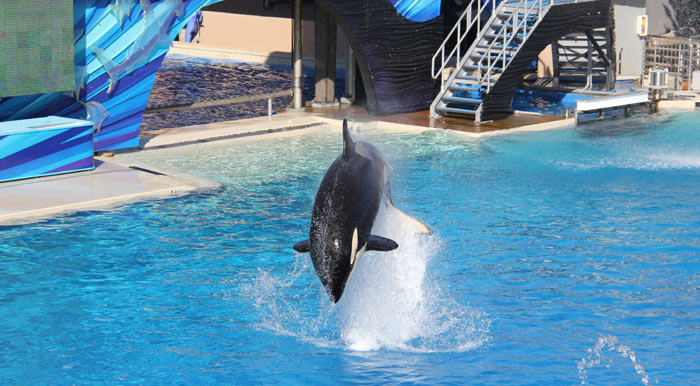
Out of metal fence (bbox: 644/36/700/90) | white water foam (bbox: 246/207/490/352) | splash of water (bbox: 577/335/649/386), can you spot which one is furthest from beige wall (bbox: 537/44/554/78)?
splash of water (bbox: 577/335/649/386)

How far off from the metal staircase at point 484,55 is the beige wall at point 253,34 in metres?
12.9

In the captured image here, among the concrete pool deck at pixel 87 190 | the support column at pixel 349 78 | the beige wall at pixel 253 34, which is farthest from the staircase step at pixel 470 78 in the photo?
the beige wall at pixel 253 34

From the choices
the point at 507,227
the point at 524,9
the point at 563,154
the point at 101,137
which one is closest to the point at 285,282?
the point at 507,227

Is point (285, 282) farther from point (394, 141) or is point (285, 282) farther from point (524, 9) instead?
point (524, 9)

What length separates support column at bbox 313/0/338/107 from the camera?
62.5 ft

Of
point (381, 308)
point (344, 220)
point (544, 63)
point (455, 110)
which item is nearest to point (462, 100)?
point (455, 110)

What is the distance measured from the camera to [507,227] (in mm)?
10227

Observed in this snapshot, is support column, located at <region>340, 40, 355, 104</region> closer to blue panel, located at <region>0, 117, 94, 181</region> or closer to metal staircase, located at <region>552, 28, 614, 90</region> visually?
metal staircase, located at <region>552, 28, 614, 90</region>

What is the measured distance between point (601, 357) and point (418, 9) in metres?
13.3

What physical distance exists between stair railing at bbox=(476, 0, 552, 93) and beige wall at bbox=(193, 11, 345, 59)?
1310 centimetres

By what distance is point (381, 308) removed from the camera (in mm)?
7707

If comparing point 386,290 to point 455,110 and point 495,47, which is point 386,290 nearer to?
point 455,110

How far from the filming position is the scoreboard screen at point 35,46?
12.2 metres

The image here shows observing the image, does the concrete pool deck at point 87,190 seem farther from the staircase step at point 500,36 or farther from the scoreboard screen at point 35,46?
the staircase step at point 500,36
